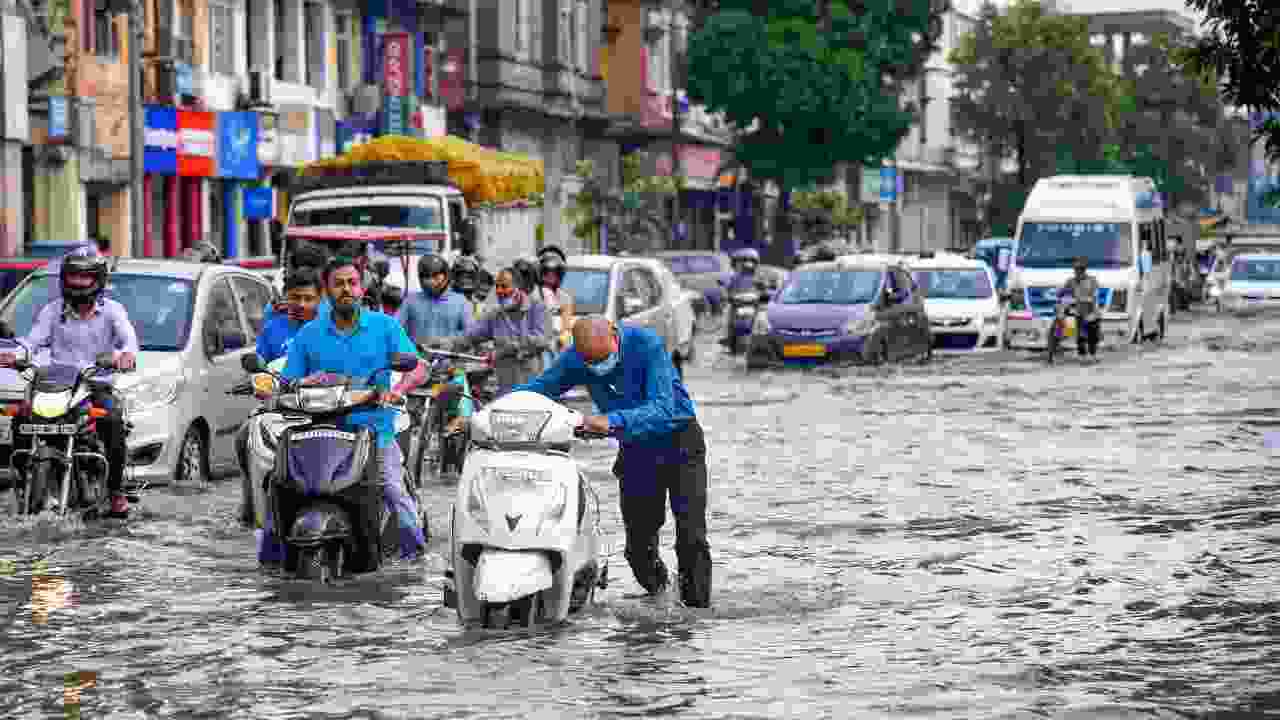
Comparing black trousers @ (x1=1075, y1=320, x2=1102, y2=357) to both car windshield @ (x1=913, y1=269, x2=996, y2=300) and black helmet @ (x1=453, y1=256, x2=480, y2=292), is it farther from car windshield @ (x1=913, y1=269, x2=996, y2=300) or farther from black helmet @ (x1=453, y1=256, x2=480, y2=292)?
black helmet @ (x1=453, y1=256, x2=480, y2=292)

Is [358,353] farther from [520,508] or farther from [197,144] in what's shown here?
[197,144]

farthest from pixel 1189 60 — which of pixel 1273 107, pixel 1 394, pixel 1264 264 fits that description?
pixel 1264 264

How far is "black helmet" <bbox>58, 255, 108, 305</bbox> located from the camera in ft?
57.2

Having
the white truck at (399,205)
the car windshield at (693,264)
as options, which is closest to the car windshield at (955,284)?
the white truck at (399,205)

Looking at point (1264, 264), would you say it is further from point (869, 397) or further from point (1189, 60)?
point (1189, 60)

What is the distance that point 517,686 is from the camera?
1096 cm

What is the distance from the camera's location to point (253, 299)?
21547mm

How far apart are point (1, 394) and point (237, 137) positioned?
1274 inches

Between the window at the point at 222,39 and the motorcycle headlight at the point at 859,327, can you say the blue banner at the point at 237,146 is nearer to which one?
the window at the point at 222,39

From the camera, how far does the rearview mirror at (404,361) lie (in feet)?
46.6

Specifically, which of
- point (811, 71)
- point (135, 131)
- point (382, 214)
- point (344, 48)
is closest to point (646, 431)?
point (382, 214)

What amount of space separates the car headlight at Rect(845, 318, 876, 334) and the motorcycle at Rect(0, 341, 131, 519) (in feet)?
74.5

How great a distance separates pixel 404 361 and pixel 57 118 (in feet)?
96.0

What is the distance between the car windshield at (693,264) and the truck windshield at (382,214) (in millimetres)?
29036
